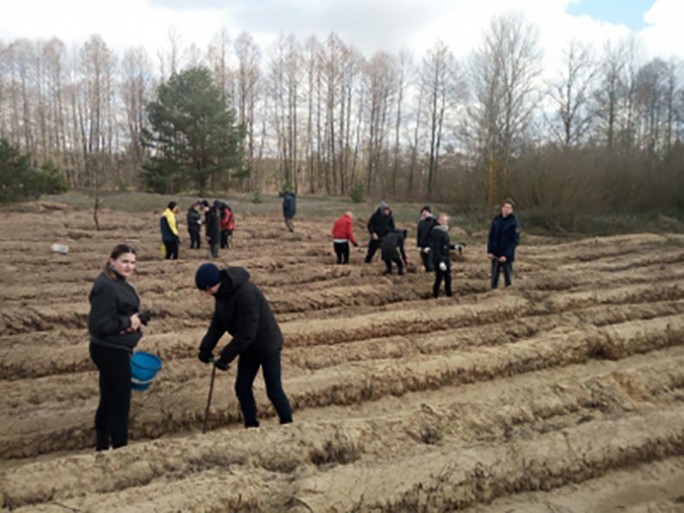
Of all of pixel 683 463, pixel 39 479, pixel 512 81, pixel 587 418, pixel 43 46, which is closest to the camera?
pixel 39 479

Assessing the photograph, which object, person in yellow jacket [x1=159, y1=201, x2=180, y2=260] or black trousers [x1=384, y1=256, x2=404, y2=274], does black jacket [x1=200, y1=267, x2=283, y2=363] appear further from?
person in yellow jacket [x1=159, y1=201, x2=180, y2=260]

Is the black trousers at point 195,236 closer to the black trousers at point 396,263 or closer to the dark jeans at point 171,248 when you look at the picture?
the dark jeans at point 171,248

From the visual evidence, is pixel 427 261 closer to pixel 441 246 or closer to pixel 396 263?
pixel 396 263

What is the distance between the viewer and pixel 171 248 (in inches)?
491

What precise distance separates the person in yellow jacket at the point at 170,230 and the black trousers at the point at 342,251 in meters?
3.70

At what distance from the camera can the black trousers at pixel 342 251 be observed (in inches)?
476

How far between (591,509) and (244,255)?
35.9ft

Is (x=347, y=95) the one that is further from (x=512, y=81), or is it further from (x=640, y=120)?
(x=640, y=120)

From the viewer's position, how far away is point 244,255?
538 inches

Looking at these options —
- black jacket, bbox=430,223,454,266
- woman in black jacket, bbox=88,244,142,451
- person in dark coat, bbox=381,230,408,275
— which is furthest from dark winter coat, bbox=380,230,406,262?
woman in black jacket, bbox=88,244,142,451

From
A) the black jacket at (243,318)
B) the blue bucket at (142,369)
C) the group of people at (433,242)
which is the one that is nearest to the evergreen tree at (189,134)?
the group of people at (433,242)

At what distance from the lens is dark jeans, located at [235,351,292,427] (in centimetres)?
439

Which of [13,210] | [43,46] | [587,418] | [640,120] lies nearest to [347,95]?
[640,120]

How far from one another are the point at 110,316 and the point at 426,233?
7.90m
